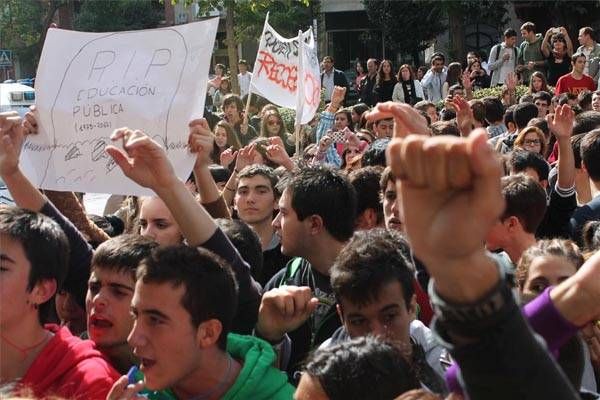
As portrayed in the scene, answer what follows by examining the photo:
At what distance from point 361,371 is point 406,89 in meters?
13.6

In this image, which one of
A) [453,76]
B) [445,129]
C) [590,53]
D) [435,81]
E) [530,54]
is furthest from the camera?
[435,81]

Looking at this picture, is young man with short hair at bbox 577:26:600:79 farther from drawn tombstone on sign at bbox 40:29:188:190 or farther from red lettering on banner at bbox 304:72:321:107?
drawn tombstone on sign at bbox 40:29:188:190

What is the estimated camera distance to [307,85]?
964 centimetres

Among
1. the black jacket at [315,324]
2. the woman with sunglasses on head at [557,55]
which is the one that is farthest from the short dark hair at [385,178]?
the woman with sunglasses on head at [557,55]

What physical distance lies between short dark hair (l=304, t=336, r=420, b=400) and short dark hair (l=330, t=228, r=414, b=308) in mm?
637

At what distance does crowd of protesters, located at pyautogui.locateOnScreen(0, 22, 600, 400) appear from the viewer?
1580 millimetres

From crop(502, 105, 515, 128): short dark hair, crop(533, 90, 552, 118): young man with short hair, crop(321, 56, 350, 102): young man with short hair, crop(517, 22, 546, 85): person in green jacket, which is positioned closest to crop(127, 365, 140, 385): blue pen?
crop(502, 105, 515, 128): short dark hair

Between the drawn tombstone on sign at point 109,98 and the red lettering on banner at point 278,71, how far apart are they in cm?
580

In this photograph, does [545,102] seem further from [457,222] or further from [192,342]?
[457,222]

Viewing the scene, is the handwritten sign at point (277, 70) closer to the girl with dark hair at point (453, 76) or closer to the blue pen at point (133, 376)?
the girl with dark hair at point (453, 76)

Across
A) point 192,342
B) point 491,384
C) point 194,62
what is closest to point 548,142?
point 194,62

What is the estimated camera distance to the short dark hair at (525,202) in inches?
179

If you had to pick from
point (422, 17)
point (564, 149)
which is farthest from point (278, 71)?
point (422, 17)

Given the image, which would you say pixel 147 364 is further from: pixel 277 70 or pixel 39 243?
pixel 277 70
